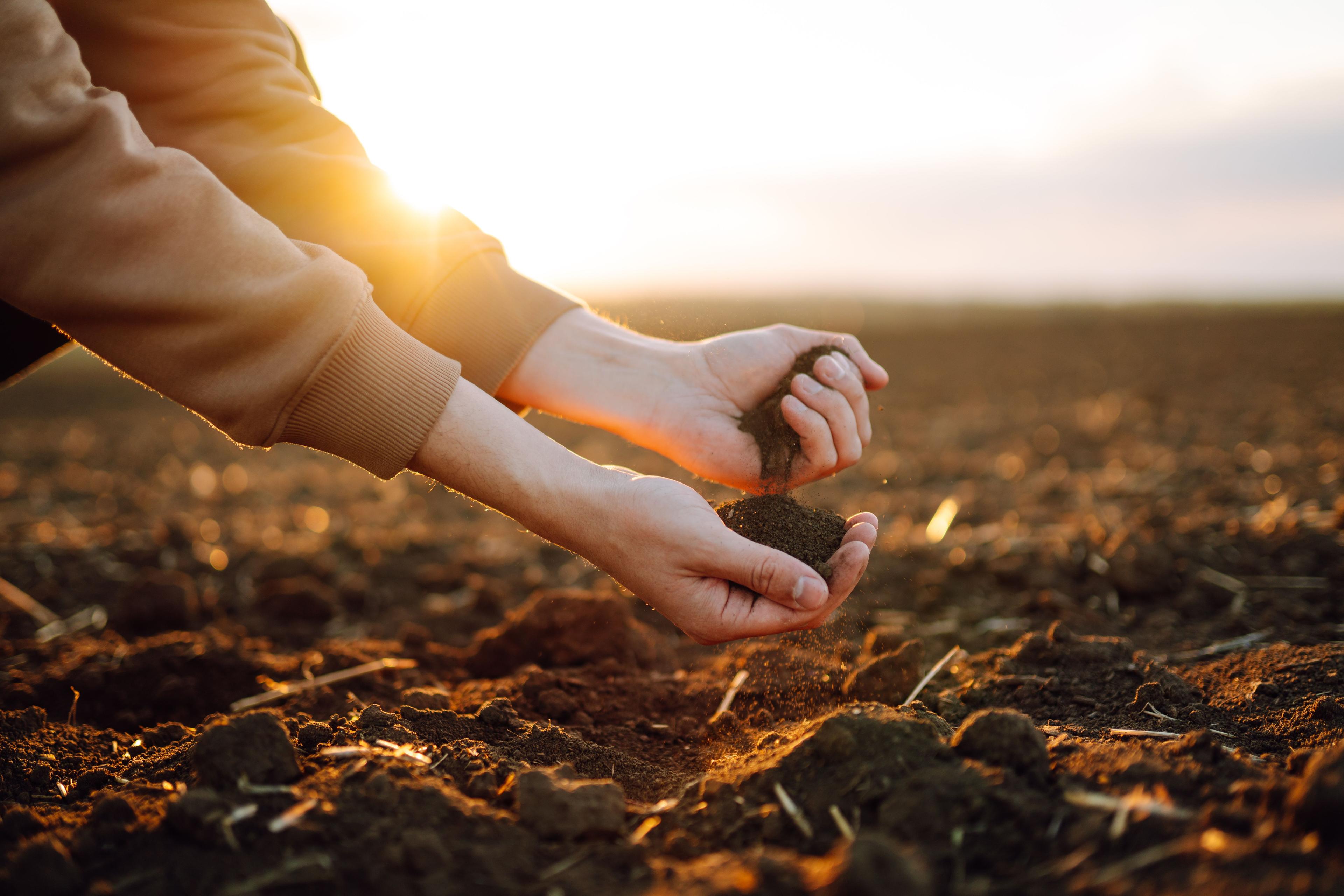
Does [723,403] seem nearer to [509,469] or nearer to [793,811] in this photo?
[509,469]

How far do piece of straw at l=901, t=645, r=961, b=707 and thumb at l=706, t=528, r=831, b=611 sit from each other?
377 mm

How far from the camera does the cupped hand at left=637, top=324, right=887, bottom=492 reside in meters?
2.46

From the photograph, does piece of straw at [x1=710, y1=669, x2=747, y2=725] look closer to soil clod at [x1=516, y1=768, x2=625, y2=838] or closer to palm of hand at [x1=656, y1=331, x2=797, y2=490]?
palm of hand at [x1=656, y1=331, x2=797, y2=490]

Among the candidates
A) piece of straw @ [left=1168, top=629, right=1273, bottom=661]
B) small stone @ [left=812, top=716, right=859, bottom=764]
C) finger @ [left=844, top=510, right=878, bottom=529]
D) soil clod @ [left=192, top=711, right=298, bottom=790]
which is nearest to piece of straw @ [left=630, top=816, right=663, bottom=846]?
small stone @ [left=812, top=716, right=859, bottom=764]

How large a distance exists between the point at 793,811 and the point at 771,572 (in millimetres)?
577

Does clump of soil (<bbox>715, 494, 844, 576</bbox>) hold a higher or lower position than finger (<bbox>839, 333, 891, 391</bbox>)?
lower

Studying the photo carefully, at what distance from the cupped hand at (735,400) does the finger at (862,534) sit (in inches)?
10.0

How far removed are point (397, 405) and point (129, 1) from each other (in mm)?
1462

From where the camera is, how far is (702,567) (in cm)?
198

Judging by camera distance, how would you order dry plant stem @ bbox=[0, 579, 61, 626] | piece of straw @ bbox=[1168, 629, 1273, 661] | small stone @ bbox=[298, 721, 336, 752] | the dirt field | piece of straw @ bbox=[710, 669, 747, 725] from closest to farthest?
1. the dirt field
2. small stone @ bbox=[298, 721, 336, 752]
3. piece of straw @ bbox=[710, 669, 747, 725]
4. piece of straw @ bbox=[1168, 629, 1273, 661]
5. dry plant stem @ bbox=[0, 579, 61, 626]

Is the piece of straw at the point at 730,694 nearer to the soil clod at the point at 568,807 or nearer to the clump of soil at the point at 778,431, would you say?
the clump of soil at the point at 778,431

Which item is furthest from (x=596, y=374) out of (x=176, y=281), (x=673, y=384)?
(x=176, y=281)

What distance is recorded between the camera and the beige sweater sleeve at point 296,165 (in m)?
2.34

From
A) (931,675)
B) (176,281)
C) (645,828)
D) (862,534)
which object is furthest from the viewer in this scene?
(931,675)
